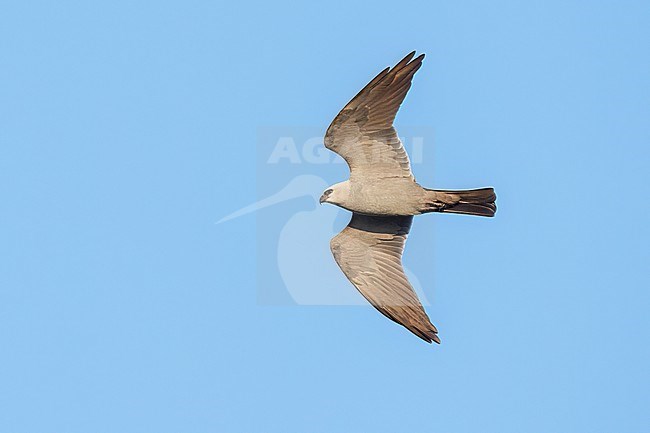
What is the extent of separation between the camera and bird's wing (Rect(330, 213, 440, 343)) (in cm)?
1939

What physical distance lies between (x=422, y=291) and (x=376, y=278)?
1218mm

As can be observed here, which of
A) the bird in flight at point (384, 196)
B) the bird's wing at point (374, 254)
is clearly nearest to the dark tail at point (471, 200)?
the bird in flight at point (384, 196)

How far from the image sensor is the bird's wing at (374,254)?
19391 millimetres

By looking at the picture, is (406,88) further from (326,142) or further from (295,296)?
(295,296)

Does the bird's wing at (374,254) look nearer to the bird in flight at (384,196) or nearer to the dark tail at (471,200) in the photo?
the bird in flight at (384,196)

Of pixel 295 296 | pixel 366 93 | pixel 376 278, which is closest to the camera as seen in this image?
pixel 366 93

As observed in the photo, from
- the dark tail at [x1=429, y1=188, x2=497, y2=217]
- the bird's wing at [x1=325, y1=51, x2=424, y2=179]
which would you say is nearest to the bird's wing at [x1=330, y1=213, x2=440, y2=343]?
the bird's wing at [x1=325, y1=51, x2=424, y2=179]

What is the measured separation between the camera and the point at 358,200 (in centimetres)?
1891

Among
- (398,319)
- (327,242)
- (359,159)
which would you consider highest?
(359,159)

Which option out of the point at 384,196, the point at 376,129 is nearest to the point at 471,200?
the point at 384,196

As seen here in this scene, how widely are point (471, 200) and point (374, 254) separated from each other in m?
2.23

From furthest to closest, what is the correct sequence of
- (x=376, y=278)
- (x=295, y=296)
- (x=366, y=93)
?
(x=295, y=296) < (x=376, y=278) < (x=366, y=93)

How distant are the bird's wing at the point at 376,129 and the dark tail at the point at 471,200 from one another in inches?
28.1

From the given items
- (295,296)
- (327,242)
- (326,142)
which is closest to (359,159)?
(326,142)
